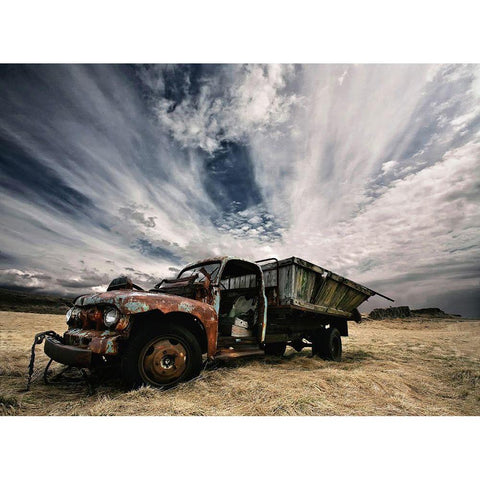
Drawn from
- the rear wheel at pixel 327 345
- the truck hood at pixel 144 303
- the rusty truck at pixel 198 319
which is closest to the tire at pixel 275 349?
the rusty truck at pixel 198 319

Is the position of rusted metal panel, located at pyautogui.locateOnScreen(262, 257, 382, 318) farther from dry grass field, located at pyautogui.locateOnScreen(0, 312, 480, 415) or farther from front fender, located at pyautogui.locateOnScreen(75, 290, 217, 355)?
front fender, located at pyautogui.locateOnScreen(75, 290, 217, 355)

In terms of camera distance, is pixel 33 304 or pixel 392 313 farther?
pixel 392 313

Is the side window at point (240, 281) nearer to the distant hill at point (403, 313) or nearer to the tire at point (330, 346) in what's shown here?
the tire at point (330, 346)

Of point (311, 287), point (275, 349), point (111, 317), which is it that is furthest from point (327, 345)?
point (111, 317)

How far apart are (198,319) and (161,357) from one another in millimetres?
553

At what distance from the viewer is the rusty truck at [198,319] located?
8.94 ft

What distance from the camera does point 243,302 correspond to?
4945 mm

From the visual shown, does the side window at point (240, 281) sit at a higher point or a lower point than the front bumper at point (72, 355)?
higher

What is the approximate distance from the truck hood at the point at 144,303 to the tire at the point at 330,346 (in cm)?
313

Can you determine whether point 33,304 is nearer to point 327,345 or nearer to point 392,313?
point 327,345

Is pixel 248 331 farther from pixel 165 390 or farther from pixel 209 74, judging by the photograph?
pixel 209 74

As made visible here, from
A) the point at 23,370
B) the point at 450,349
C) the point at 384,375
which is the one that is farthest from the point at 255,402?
the point at 450,349

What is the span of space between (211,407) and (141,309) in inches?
44.8

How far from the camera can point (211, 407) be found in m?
2.58
